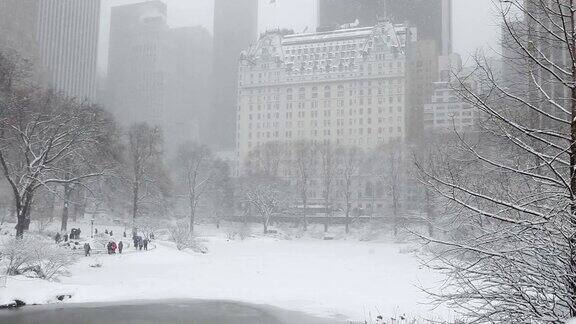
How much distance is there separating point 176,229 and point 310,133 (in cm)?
9809

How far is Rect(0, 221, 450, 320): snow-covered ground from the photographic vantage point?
2022 cm

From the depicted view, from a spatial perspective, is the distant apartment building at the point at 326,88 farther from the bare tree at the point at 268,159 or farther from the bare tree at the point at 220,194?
the bare tree at the point at 220,194

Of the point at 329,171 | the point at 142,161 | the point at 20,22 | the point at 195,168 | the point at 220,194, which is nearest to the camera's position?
the point at 142,161

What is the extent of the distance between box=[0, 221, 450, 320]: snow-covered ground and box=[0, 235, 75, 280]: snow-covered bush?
77cm

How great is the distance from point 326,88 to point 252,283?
389 ft

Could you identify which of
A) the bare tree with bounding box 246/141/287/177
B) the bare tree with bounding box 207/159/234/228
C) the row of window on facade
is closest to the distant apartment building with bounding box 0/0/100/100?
the row of window on facade

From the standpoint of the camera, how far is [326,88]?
14138cm

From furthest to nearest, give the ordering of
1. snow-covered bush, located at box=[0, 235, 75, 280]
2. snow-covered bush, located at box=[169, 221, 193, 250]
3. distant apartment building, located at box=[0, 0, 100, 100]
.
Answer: distant apartment building, located at box=[0, 0, 100, 100]
snow-covered bush, located at box=[169, 221, 193, 250]
snow-covered bush, located at box=[0, 235, 75, 280]

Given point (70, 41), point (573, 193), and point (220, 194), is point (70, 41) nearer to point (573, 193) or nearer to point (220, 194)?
point (220, 194)

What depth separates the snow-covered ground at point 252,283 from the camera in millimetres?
20219

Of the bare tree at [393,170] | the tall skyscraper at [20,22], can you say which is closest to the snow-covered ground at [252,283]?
the bare tree at [393,170]

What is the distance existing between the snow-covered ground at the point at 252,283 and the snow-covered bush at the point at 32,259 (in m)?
0.77

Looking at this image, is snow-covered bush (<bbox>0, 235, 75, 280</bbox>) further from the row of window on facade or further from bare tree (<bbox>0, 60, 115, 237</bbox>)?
the row of window on facade

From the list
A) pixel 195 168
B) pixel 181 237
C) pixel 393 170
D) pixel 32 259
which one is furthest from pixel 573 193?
pixel 195 168
